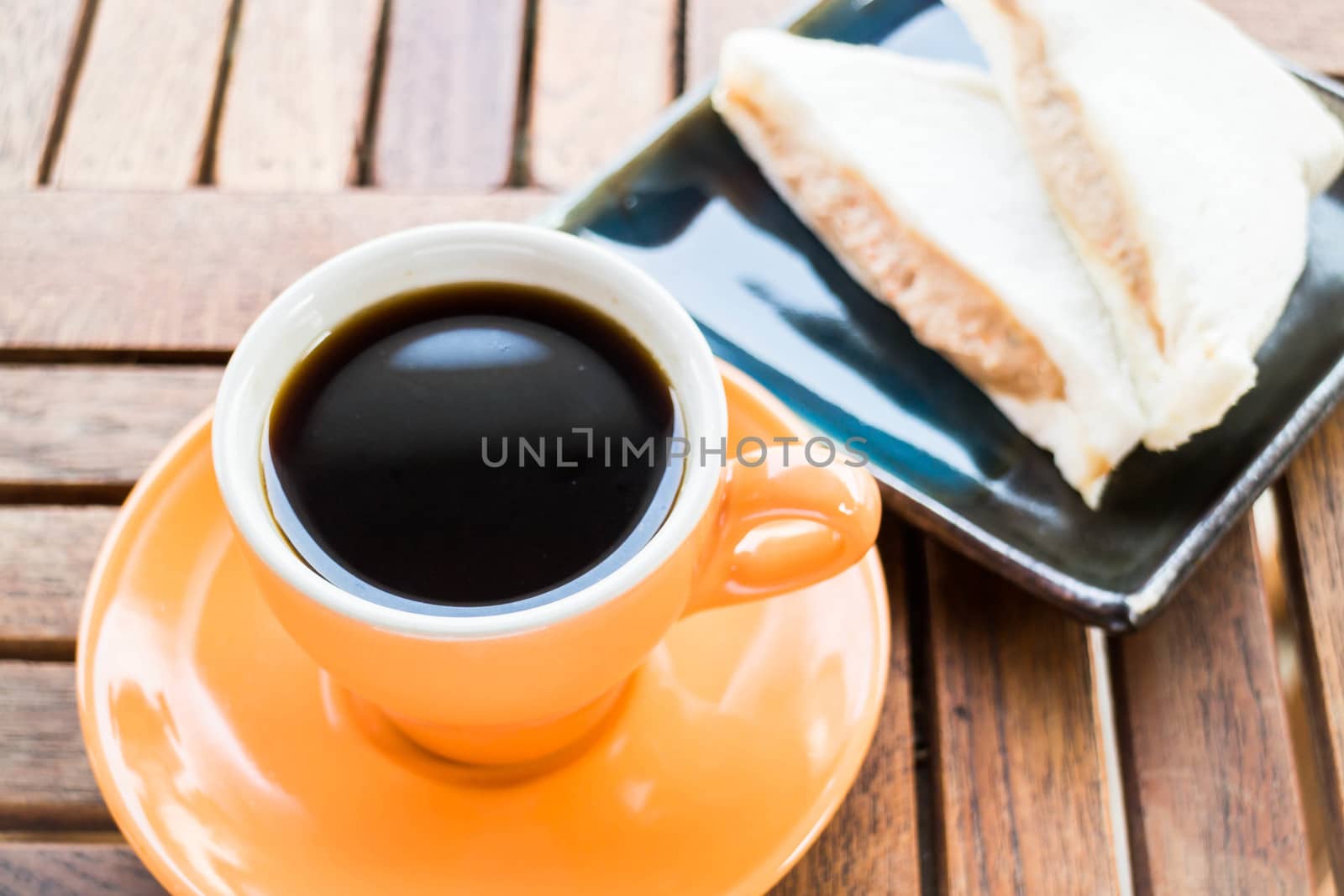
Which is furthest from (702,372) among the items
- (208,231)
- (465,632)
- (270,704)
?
(208,231)

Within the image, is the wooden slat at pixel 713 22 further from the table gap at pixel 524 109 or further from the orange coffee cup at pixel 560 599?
the orange coffee cup at pixel 560 599

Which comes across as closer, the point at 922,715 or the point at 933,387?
the point at 922,715

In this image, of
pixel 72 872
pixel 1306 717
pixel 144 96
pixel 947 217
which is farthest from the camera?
pixel 144 96

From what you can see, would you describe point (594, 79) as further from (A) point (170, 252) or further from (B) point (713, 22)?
(A) point (170, 252)

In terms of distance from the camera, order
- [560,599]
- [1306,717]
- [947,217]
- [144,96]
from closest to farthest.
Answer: [560,599] → [1306,717] → [947,217] → [144,96]

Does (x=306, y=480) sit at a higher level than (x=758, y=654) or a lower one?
higher

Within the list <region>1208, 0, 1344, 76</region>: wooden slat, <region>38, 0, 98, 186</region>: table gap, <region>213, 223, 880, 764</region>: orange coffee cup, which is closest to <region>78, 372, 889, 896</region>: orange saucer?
<region>213, 223, 880, 764</region>: orange coffee cup

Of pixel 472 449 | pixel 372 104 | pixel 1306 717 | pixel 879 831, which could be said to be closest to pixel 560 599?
pixel 472 449

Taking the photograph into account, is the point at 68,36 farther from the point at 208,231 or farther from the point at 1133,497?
the point at 1133,497
